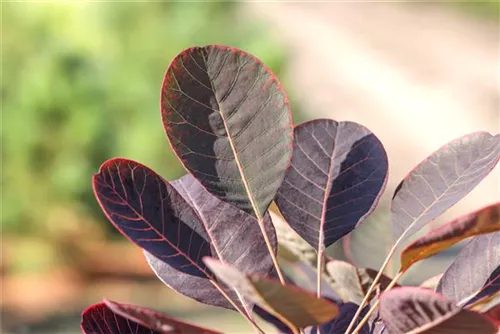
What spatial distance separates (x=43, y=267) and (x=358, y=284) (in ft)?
12.0

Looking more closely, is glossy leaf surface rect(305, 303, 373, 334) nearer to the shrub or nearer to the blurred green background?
the shrub

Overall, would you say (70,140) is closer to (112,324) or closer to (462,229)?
(112,324)

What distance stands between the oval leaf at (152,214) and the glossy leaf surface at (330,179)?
0.16 ft

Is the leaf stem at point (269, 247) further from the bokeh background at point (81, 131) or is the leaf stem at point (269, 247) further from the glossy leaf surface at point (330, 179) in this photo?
the bokeh background at point (81, 131)

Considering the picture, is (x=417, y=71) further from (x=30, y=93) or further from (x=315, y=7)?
(x=30, y=93)

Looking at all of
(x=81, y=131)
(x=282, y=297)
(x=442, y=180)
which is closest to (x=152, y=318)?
(x=282, y=297)

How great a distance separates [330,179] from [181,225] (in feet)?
0.26

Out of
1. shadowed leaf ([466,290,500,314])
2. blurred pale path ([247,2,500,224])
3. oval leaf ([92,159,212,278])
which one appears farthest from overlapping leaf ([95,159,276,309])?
blurred pale path ([247,2,500,224])

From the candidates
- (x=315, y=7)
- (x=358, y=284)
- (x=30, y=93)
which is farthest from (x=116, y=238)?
(x=315, y=7)

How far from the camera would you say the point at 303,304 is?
29 centimetres

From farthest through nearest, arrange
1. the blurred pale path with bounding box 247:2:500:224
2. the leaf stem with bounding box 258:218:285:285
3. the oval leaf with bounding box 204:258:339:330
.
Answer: the blurred pale path with bounding box 247:2:500:224
the leaf stem with bounding box 258:218:285:285
the oval leaf with bounding box 204:258:339:330

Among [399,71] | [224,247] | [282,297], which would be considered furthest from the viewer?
[399,71]

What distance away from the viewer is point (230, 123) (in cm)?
37

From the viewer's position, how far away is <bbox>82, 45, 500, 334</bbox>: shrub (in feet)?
1.17
